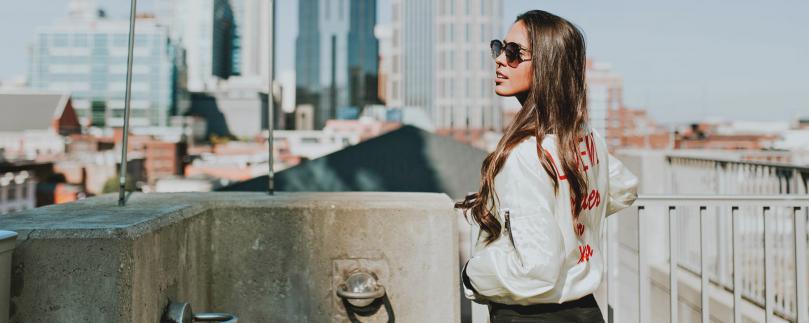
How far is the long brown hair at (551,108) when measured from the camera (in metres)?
1.28

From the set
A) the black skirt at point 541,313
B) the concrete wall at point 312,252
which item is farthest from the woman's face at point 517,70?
the concrete wall at point 312,252

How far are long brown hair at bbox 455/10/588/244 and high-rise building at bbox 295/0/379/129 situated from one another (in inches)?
6900

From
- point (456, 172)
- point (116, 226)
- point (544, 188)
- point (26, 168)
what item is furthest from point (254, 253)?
point (26, 168)

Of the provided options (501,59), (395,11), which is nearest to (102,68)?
(395,11)

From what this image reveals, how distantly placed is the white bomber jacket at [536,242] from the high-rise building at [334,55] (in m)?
175

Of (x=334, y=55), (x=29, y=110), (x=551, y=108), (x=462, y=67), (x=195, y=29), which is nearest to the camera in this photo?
(x=551, y=108)

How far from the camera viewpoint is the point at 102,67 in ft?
456

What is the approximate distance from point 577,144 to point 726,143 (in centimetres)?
7754

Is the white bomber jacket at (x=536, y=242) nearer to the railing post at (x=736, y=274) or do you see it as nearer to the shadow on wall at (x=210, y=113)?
the railing post at (x=736, y=274)

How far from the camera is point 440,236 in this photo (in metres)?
2.25

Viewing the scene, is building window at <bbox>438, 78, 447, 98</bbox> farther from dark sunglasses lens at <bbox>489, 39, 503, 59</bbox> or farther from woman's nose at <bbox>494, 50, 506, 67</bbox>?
woman's nose at <bbox>494, 50, 506, 67</bbox>

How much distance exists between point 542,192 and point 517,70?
309 millimetres

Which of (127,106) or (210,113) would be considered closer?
(127,106)

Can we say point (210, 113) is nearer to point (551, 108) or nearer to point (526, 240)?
point (551, 108)
